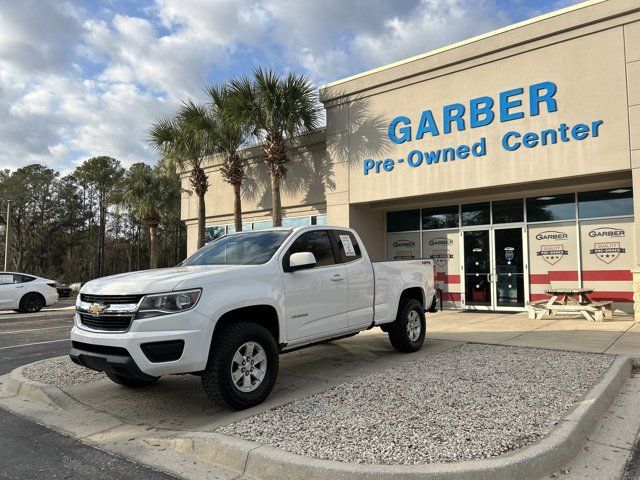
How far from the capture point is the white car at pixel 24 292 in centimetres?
1706

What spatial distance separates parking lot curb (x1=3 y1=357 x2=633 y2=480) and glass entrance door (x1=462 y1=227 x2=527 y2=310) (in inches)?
367

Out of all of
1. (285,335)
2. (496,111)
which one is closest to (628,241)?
(496,111)

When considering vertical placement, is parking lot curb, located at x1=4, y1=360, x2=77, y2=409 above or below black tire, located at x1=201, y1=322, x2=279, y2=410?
below

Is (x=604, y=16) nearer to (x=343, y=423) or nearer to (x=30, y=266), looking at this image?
A: (x=343, y=423)

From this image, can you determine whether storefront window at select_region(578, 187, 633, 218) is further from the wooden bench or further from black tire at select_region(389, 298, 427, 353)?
black tire at select_region(389, 298, 427, 353)

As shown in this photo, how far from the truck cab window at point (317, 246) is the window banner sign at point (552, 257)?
8.80 m

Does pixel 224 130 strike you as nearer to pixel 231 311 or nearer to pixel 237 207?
pixel 237 207

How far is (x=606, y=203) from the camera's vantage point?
40.6 ft

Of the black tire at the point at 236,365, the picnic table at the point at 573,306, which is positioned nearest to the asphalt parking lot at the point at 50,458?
A: the black tire at the point at 236,365

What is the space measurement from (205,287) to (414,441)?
235 cm

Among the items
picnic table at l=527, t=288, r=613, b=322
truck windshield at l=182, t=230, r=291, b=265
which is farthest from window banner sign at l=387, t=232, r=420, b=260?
truck windshield at l=182, t=230, r=291, b=265

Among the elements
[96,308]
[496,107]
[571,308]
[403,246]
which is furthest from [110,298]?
[403,246]

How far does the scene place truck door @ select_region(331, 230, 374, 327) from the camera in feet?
21.7

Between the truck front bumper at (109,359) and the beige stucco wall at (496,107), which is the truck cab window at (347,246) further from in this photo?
the beige stucco wall at (496,107)
